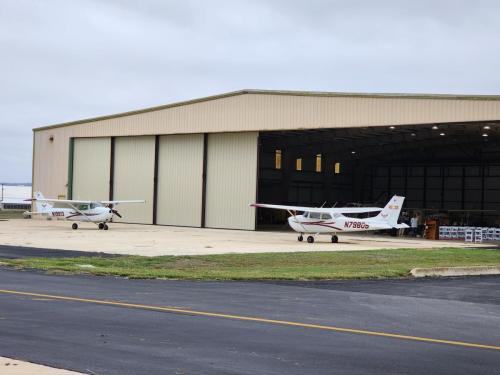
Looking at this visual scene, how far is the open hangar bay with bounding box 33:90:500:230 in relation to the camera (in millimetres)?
42781

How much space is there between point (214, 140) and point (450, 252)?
25.1 metres

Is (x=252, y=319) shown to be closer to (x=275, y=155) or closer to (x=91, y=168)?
(x=91, y=168)

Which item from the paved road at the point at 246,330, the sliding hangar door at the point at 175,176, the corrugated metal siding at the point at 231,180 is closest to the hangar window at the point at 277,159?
the sliding hangar door at the point at 175,176

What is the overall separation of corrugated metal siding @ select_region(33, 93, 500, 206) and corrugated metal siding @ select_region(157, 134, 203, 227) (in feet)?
4.00

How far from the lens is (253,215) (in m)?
47.7

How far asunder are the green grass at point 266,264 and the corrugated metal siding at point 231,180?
20.9m

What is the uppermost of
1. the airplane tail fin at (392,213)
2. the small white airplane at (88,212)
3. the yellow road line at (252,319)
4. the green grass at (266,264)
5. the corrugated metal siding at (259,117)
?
the corrugated metal siding at (259,117)

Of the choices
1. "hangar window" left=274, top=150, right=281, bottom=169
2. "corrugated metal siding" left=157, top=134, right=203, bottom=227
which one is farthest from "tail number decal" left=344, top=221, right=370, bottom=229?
"hangar window" left=274, top=150, right=281, bottom=169

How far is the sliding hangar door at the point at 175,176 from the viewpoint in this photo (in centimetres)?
4875

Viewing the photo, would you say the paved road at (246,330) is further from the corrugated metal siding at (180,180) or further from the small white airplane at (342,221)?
the corrugated metal siding at (180,180)

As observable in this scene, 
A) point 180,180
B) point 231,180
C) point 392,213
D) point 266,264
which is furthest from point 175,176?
point 266,264

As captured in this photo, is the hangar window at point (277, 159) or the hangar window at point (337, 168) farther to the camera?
the hangar window at point (337, 168)

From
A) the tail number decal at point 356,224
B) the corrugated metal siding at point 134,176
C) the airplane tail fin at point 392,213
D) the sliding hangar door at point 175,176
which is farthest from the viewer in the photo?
the corrugated metal siding at point 134,176

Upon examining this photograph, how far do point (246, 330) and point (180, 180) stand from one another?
4252 centimetres
